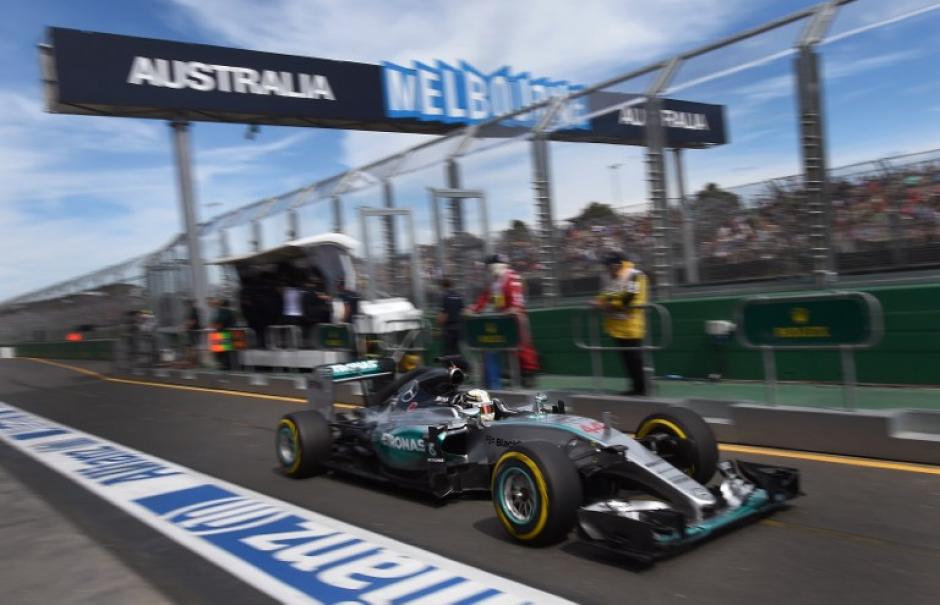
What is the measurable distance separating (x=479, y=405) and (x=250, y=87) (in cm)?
1563

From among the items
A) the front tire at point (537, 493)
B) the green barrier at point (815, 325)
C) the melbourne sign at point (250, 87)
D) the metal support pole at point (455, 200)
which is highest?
the melbourne sign at point (250, 87)

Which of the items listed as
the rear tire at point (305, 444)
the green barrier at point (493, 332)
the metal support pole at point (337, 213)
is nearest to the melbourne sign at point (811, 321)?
the green barrier at point (493, 332)

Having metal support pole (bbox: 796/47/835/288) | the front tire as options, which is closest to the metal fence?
metal support pole (bbox: 796/47/835/288)

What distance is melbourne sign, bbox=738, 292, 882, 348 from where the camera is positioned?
571 cm

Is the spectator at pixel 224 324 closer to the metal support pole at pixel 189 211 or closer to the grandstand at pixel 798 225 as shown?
→ the metal support pole at pixel 189 211

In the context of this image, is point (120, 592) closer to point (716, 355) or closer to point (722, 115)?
point (716, 355)

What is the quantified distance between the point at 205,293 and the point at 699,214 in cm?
1423

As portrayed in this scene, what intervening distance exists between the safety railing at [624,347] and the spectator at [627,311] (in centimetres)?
5

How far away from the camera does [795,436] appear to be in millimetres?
6152

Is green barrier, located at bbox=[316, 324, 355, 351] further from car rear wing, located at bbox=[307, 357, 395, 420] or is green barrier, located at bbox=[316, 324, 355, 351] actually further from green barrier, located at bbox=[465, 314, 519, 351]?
car rear wing, located at bbox=[307, 357, 395, 420]

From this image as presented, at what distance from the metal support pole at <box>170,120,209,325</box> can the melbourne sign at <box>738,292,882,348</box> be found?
1509 centimetres

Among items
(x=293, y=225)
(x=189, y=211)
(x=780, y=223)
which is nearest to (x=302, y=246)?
(x=293, y=225)

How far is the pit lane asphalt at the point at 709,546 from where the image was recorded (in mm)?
3516

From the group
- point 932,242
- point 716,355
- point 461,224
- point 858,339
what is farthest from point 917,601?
point 461,224
